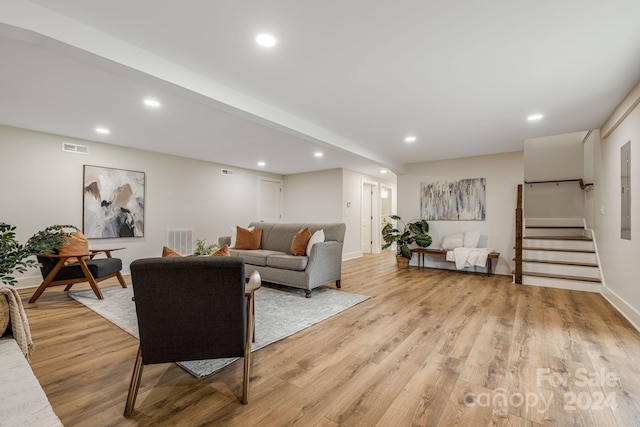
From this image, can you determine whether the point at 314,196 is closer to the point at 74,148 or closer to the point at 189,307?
the point at 74,148

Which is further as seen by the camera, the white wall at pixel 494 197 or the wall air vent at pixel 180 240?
the wall air vent at pixel 180 240

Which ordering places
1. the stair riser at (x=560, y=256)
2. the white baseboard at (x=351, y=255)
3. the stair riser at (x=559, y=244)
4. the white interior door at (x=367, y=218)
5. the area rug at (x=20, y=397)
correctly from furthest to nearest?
the white interior door at (x=367, y=218), the white baseboard at (x=351, y=255), the stair riser at (x=559, y=244), the stair riser at (x=560, y=256), the area rug at (x=20, y=397)

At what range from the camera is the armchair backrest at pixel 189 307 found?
1.54m

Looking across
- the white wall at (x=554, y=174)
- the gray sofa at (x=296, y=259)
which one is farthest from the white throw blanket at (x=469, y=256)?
the gray sofa at (x=296, y=259)

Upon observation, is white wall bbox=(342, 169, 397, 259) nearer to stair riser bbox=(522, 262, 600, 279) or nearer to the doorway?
the doorway

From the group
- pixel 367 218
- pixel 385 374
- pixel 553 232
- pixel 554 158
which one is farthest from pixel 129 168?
pixel 554 158

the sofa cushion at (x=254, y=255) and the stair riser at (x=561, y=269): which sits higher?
the sofa cushion at (x=254, y=255)

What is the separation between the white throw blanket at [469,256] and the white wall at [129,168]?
481 cm

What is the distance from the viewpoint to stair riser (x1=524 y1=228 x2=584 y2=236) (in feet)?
18.1

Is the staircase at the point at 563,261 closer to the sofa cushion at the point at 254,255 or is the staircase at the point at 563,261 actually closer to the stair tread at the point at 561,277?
the stair tread at the point at 561,277

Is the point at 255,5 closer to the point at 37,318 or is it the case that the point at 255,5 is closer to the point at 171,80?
the point at 171,80

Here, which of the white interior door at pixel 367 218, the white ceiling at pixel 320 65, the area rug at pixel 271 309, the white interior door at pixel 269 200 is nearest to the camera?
the white ceiling at pixel 320 65

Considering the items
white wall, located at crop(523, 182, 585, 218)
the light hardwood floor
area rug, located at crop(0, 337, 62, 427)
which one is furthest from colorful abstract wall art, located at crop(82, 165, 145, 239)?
white wall, located at crop(523, 182, 585, 218)

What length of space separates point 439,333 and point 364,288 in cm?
171
